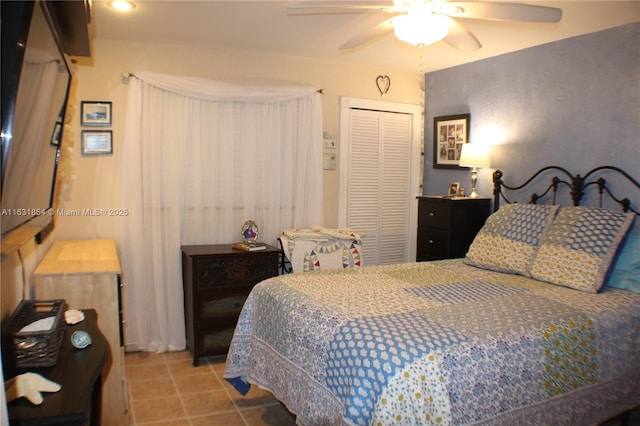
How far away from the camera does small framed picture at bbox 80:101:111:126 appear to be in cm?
350

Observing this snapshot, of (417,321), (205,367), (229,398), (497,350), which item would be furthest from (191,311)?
(497,350)

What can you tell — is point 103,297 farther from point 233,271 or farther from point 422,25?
point 422,25

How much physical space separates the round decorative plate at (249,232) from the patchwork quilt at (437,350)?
1110mm

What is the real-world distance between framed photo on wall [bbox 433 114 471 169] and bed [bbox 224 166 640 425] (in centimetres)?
117

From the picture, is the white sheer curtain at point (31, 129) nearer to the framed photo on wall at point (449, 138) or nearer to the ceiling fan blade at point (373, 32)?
A: the ceiling fan blade at point (373, 32)

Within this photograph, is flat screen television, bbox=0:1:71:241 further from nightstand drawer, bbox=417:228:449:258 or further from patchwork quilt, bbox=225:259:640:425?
nightstand drawer, bbox=417:228:449:258

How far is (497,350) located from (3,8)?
190 cm

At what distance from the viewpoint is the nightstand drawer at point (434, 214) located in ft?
12.7

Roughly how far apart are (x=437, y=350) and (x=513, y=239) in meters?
1.62

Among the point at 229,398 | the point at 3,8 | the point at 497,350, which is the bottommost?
the point at 229,398

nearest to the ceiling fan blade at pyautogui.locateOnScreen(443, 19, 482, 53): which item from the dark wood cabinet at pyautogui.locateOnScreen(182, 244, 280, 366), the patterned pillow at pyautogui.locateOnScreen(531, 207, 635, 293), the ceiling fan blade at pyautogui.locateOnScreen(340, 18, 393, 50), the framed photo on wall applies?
the ceiling fan blade at pyautogui.locateOnScreen(340, 18, 393, 50)

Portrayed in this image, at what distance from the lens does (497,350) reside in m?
1.92

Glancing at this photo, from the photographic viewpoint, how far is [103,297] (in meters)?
2.42

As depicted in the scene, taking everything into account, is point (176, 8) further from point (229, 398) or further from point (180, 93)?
point (229, 398)
